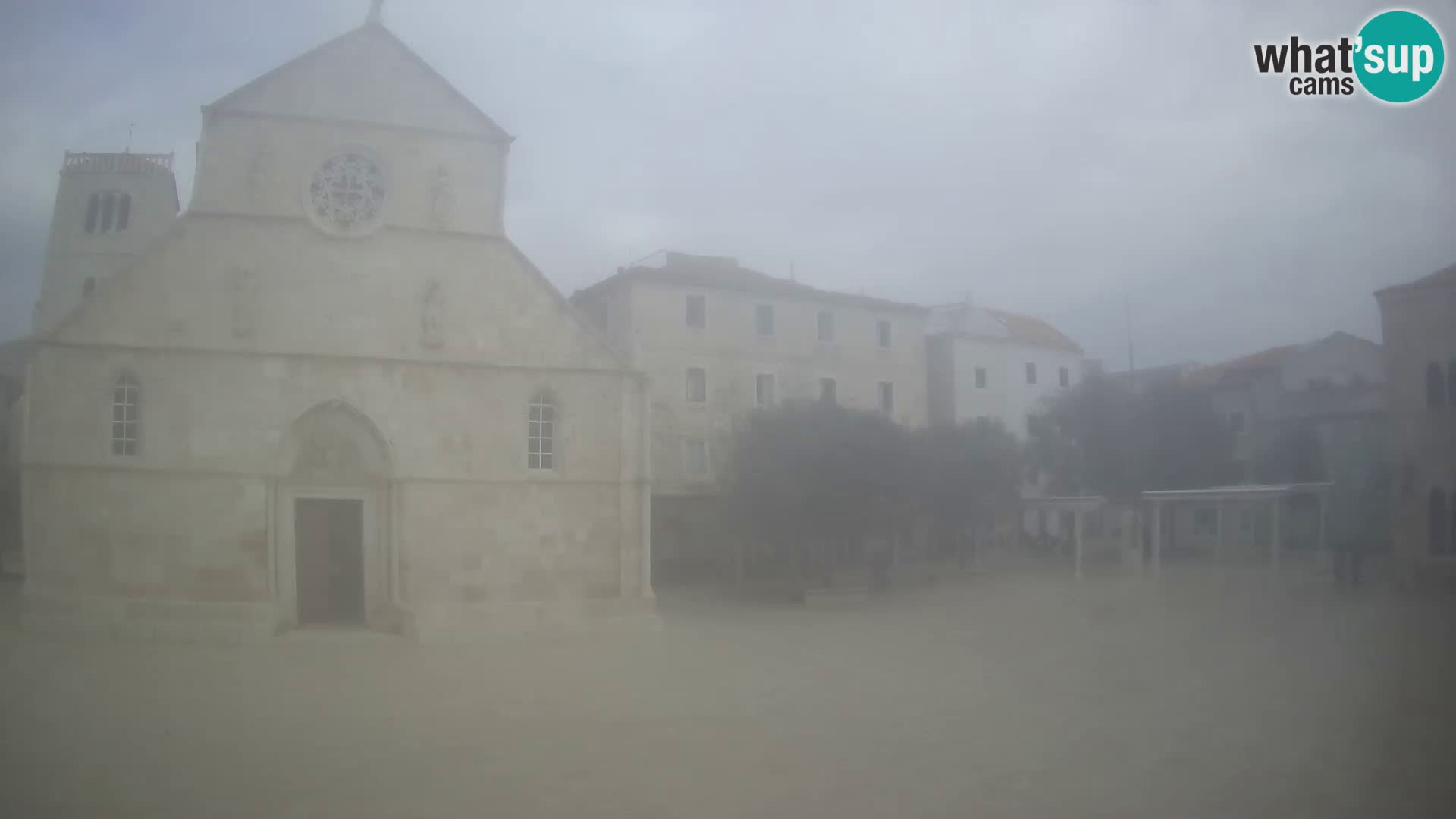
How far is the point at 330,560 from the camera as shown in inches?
790

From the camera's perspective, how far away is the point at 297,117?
19.7 m

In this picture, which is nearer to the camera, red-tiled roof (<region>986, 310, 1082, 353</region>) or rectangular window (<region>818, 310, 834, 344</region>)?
rectangular window (<region>818, 310, 834, 344</region>)

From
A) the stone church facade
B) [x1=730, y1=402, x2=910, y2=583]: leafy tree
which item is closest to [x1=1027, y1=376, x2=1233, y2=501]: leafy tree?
[x1=730, y1=402, x2=910, y2=583]: leafy tree

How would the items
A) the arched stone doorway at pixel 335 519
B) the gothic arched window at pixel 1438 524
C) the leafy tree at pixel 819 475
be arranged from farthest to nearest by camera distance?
the leafy tree at pixel 819 475 → the arched stone doorway at pixel 335 519 → the gothic arched window at pixel 1438 524

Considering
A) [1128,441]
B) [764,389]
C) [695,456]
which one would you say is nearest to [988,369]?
[1128,441]

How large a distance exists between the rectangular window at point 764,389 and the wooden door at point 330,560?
1663cm

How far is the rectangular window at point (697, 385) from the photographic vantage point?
32.4 m

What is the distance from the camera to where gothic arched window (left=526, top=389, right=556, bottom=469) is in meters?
20.9

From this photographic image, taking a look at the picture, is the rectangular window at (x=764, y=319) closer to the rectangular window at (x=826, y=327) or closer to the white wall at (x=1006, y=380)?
the rectangular window at (x=826, y=327)

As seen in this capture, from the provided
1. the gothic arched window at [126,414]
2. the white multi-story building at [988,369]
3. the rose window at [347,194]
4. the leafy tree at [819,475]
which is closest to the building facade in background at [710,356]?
the leafy tree at [819,475]

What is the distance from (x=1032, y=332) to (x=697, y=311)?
19889 mm

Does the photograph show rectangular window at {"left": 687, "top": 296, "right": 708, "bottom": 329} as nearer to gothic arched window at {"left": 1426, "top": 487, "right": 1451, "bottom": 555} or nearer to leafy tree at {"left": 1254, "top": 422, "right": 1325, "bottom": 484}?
leafy tree at {"left": 1254, "top": 422, "right": 1325, "bottom": 484}

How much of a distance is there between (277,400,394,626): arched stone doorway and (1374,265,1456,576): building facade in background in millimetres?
19197

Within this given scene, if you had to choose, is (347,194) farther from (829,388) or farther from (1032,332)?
(1032,332)
